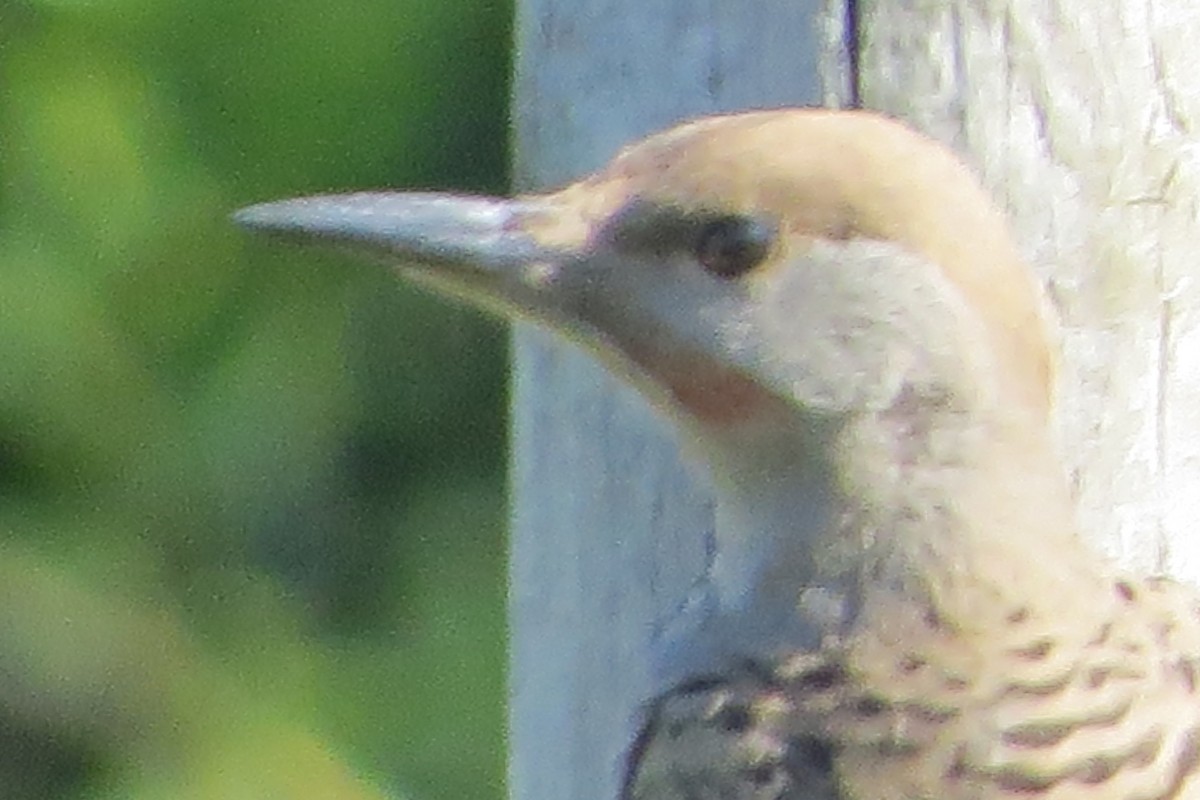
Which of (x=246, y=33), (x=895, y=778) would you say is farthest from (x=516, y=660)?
(x=246, y=33)

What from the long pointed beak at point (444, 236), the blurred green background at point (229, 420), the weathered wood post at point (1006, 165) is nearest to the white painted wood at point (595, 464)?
the weathered wood post at point (1006, 165)

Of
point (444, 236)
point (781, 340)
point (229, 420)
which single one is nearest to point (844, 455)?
point (781, 340)

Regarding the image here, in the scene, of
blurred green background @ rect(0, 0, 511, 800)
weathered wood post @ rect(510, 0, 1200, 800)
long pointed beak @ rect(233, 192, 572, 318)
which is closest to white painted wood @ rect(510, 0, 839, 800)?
weathered wood post @ rect(510, 0, 1200, 800)

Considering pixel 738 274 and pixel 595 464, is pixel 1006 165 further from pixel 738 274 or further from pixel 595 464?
pixel 595 464

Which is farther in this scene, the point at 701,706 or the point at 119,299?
the point at 119,299

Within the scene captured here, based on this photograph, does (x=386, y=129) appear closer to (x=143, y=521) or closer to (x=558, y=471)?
(x=143, y=521)

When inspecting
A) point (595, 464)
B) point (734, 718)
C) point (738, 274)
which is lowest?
point (734, 718)

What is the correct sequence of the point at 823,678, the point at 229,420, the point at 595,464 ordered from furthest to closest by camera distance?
the point at 229,420, the point at 595,464, the point at 823,678
